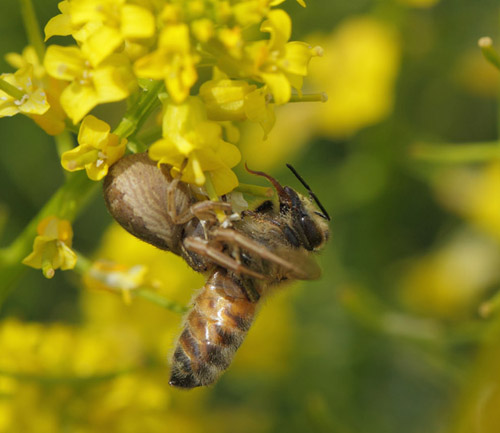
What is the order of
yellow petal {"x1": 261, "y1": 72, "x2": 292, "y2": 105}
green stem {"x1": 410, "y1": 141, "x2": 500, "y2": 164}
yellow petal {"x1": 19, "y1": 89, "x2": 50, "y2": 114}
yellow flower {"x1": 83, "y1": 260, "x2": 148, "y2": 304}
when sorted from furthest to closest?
green stem {"x1": 410, "y1": 141, "x2": 500, "y2": 164}
yellow flower {"x1": 83, "y1": 260, "x2": 148, "y2": 304}
yellow petal {"x1": 19, "y1": 89, "x2": 50, "y2": 114}
yellow petal {"x1": 261, "y1": 72, "x2": 292, "y2": 105}

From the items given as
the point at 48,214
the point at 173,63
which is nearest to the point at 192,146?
the point at 173,63

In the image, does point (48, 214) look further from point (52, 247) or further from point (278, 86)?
point (278, 86)

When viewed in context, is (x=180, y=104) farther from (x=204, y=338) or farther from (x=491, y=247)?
(x=491, y=247)

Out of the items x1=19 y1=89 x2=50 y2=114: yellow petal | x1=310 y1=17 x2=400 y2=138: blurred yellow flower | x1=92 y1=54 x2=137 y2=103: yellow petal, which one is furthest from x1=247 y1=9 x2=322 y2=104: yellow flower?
x1=310 y1=17 x2=400 y2=138: blurred yellow flower

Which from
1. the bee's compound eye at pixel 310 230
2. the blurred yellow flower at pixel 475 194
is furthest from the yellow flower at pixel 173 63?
the blurred yellow flower at pixel 475 194

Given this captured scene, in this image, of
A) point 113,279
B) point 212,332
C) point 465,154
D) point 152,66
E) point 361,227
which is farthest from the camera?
point 361,227

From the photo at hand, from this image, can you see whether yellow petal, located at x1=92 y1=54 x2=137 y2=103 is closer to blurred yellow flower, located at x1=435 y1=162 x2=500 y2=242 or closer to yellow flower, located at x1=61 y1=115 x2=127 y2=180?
yellow flower, located at x1=61 y1=115 x2=127 y2=180
